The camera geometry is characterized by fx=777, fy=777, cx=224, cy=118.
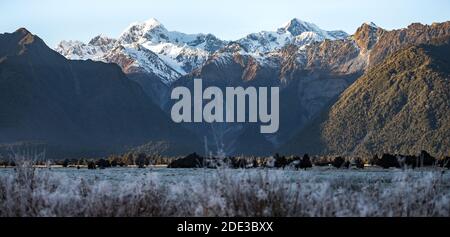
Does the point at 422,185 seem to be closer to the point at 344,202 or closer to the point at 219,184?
the point at 344,202

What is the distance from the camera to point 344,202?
1748cm

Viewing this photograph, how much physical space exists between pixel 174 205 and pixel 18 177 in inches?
225

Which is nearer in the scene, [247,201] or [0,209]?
[247,201]
